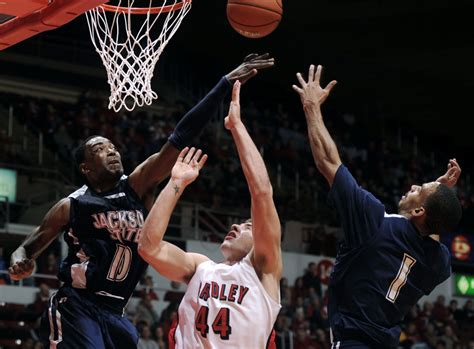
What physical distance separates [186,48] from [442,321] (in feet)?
30.3

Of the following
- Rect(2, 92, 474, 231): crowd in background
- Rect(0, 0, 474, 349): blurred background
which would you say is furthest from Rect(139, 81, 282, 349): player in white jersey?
Rect(2, 92, 474, 231): crowd in background

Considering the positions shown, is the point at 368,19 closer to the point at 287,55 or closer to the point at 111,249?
the point at 287,55

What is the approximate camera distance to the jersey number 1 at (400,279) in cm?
425

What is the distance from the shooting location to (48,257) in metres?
12.6

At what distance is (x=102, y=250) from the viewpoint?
5.10m

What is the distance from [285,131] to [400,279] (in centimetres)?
1685

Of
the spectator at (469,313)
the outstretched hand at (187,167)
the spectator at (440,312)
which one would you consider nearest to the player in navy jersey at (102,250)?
the outstretched hand at (187,167)

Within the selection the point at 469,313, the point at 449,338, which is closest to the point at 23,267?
the point at 449,338

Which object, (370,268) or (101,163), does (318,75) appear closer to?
(370,268)

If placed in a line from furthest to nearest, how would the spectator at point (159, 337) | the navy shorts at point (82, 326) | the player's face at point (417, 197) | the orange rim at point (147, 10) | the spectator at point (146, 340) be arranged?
the spectator at point (159, 337), the spectator at point (146, 340), the orange rim at point (147, 10), the navy shorts at point (82, 326), the player's face at point (417, 197)

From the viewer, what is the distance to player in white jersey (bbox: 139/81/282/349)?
3.95 metres

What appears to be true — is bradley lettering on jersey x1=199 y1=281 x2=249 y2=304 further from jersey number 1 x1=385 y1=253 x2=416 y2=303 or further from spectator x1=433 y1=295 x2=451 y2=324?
spectator x1=433 y1=295 x2=451 y2=324

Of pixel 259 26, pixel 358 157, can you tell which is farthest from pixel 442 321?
pixel 259 26

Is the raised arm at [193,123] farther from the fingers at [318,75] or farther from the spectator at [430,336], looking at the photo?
the spectator at [430,336]
